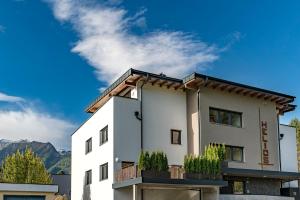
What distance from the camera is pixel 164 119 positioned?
25891 millimetres

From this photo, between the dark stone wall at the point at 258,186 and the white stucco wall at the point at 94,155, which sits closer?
the white stucco wall at the point at 94,155

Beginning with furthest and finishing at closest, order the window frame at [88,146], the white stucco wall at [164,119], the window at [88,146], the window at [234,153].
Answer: the window at [88,146] → the window frame at [88,146] → the window at [234,153] → the white stucco wall at [164,119]

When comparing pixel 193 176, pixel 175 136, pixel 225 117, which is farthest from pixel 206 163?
pixel 225 117

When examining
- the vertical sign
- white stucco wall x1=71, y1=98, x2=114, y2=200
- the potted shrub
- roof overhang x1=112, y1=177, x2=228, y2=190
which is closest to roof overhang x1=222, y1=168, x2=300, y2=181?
the vertical sign

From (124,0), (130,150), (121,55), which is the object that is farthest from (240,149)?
(124,0)

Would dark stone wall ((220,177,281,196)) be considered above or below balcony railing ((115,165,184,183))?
below

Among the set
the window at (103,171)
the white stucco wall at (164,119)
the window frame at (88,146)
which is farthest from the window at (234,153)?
the window frame at (88,146)

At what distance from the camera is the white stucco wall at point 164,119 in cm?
2525

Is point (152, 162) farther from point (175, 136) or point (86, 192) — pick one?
point (86, 192)

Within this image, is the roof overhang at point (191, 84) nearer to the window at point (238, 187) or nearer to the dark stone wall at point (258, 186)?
the dark stone wall at point (258, 186)

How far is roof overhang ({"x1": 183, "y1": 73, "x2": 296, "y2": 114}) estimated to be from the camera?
25567 mm

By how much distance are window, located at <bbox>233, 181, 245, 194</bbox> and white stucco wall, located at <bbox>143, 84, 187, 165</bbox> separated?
317cm

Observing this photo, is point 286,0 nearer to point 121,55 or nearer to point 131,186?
point 121,55

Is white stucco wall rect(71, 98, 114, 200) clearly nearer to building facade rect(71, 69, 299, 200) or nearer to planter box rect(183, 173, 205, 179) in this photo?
building facade rect(71, 69, 299, 200)
